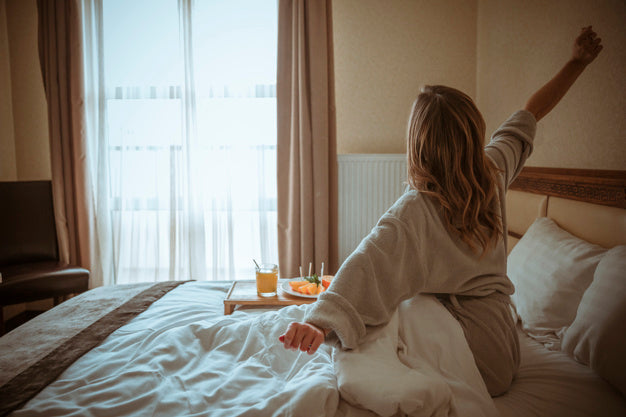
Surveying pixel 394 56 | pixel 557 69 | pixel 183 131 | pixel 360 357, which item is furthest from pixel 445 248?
pixel 183 131

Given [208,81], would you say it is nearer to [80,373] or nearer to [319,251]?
[319,251]

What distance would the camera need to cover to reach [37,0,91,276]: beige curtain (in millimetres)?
2861

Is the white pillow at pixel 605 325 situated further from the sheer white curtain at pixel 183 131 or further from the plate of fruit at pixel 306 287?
the sheer white curtain at pixel 183 131

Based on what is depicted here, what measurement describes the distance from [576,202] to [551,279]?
0.34m

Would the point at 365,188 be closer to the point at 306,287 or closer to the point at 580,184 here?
the point at 306,287

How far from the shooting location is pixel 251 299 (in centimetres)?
164

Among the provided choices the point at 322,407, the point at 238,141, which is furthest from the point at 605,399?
the point at 238,141

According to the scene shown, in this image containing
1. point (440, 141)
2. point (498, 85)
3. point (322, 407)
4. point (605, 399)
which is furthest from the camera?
point (498, 85)

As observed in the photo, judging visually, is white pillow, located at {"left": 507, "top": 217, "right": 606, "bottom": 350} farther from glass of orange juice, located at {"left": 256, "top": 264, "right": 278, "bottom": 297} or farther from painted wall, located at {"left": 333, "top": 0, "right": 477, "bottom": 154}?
painted wall, located at {"left": 333, "top": 0, "right": 477, "bottom": 154}

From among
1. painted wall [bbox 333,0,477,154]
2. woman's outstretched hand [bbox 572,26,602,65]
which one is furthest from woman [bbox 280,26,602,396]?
painted wall [bbox 333,0,477,154]

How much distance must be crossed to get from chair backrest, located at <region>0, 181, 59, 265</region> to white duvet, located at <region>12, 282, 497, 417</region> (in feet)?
6.61

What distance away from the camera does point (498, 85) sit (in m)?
2.50

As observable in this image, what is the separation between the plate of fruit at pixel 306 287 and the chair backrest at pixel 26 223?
1.99 meters

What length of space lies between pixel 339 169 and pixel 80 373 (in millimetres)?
2229
